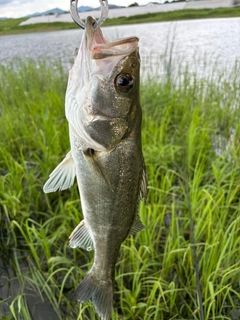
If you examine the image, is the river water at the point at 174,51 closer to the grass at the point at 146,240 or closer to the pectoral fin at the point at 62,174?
the pectoral fin at the point at 62,174

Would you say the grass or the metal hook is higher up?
the metal hook

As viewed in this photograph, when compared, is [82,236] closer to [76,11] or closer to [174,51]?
[76,11]

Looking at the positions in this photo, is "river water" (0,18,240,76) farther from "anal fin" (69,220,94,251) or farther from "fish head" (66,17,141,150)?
"anal fin" (69,220,94,251)

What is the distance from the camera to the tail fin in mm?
1204

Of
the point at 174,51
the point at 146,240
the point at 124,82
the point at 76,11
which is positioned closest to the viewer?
the point at 76,11

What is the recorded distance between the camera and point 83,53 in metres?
1.08

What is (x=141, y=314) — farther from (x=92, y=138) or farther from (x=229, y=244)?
(x=92, y=138)

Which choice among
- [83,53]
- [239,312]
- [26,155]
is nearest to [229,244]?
[239,312]

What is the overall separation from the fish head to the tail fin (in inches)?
18.5

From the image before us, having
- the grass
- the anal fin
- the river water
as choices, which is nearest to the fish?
the anal fin

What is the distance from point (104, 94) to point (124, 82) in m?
0.07

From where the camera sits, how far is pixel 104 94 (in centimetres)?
114

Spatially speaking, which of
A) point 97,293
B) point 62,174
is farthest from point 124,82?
A: point 97,293

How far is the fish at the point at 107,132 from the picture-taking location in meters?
1.11
